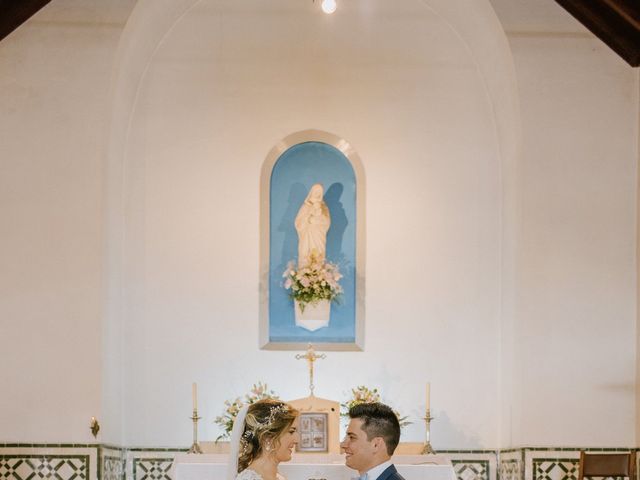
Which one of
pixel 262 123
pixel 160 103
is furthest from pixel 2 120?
pixel 262 123

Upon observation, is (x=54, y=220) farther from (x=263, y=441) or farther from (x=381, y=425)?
(x=381, y=425)

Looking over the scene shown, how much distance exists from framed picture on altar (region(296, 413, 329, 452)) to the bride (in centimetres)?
245

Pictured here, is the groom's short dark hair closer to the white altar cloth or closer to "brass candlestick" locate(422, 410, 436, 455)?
the white altar cloth

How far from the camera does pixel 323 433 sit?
7.68 m

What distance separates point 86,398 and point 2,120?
2.14 m

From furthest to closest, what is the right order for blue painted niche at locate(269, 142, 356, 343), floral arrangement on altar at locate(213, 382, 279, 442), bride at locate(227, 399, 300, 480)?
blue painted niche at locate(269, 142, 356, 343)
floral arrangement on altar at locate(213, 382, 279, 442)
bride at locate(227, 399, 300, 480)

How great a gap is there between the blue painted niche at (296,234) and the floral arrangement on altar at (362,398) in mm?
472

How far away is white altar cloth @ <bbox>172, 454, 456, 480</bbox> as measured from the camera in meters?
6.55

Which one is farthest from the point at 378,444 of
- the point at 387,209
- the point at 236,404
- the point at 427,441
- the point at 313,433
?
the point at 387,209

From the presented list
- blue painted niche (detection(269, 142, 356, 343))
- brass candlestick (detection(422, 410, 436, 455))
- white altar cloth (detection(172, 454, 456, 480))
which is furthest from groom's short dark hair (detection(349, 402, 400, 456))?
blue painted niche (detection(269, 142, 356, 343))

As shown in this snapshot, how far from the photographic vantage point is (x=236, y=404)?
8.13 m

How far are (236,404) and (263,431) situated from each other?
9.95 feet

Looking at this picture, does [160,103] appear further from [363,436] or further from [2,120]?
[363,436]

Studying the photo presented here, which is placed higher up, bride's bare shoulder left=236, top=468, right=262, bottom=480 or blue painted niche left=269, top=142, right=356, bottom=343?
blue painted niche left=269, top=142, right=356, bottom=343
